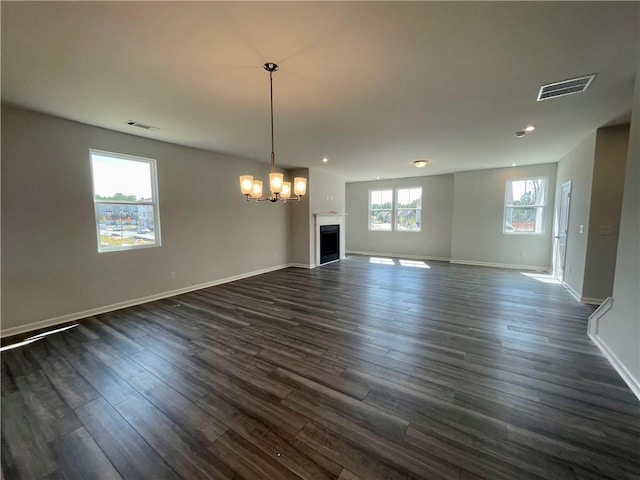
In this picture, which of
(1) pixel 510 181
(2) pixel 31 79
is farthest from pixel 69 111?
(1) pixel 510 181

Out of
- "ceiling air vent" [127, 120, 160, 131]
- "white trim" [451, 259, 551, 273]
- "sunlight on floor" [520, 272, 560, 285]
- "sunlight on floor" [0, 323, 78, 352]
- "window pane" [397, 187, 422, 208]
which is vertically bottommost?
"sunlight on floor" [0, 323, 78, 352]

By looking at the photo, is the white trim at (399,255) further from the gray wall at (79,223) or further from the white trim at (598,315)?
the gray wall at (79,223)

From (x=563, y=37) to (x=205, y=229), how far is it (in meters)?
5.42

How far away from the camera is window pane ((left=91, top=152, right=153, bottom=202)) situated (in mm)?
3882

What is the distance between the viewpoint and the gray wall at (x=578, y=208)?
4.21 metres

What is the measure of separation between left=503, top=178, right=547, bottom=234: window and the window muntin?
235 centimetres

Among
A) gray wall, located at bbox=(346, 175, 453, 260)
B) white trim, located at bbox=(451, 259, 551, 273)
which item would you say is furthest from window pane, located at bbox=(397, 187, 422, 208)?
white trim, located at bbox=(451, 259, 551, 273)

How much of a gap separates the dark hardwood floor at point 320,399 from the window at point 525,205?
4.00 meters

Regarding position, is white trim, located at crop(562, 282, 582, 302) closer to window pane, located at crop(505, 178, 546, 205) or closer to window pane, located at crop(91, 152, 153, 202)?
window pane, located at crop(505, 178, 546, 205)

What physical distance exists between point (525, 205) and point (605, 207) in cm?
315

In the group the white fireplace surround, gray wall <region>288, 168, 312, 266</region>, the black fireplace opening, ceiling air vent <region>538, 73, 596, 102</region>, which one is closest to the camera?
ceiling air vent <region>538, 73, 596, 102</region>

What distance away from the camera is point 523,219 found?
6949 mm

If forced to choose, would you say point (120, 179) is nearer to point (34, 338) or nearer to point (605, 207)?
point (34, 338)

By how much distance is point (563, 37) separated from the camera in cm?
189
